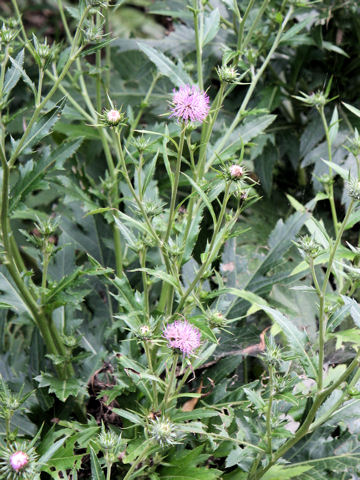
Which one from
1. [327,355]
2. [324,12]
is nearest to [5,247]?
[327,355]

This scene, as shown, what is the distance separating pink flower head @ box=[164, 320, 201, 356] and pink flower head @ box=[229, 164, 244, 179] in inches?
6.1

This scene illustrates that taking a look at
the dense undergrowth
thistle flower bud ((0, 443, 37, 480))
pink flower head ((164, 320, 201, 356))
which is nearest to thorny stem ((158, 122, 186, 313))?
the dense undergrowth

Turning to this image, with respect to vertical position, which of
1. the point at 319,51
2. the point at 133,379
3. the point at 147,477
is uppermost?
the point at 319,51

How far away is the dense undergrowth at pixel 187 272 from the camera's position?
0.63 meters

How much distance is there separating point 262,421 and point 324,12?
812 millimetres

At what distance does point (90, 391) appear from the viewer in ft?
2.98

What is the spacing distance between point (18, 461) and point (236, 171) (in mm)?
313

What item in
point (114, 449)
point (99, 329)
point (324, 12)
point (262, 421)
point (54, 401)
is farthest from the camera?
point (324, 12)

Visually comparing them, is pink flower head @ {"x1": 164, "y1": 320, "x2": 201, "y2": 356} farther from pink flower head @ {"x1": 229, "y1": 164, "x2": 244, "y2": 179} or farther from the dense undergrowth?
pink flower head @ {"x1": 229, "y1": 164, "x2": 244, "y2": 179}

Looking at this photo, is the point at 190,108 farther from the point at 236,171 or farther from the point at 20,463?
the point at 20,463

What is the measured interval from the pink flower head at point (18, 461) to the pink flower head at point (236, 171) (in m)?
0.30

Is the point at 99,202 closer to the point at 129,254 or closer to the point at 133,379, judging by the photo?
the point at 129,254

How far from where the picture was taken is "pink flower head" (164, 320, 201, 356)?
588 mm

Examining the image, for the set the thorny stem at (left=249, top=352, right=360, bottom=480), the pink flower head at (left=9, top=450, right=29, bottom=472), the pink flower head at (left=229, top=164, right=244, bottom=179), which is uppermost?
the pink flower head at (left=229, top=164, right=244, bottom=179)
